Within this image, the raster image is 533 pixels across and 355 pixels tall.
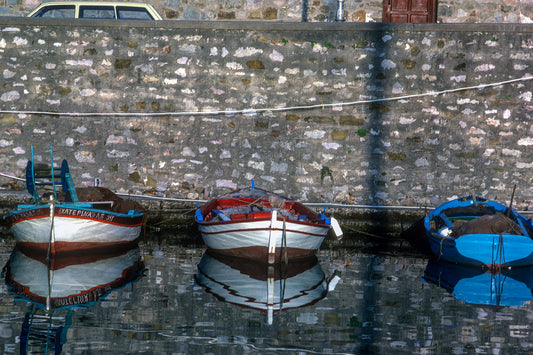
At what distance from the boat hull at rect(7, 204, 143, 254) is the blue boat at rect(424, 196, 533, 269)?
3841mm

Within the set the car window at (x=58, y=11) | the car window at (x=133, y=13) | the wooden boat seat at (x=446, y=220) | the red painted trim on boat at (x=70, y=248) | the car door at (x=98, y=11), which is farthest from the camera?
the car door at (x=98, y=11)

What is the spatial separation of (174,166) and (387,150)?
9.95 feet

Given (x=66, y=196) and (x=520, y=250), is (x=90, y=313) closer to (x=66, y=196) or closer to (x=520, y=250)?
(x=66, y=196)

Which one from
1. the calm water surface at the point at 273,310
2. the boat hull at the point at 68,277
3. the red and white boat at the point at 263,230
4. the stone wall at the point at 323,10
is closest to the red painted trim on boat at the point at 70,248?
the boat hull at the point at 68,277

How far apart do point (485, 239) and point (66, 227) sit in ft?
15.8

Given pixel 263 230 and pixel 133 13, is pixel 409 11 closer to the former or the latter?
pixel 133 13

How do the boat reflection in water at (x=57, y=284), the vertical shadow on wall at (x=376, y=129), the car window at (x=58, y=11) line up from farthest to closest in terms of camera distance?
the car window at (x=58, y=11)
the vertical shadow on wall at (x=376, y=129)
the boat reflection in water at (x=57, y=284)

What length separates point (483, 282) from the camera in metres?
8.39

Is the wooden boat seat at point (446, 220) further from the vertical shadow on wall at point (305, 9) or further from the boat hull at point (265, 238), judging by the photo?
the vertical shadow on wall at point (305, 9)

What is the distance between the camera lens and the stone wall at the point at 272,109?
10977 mm

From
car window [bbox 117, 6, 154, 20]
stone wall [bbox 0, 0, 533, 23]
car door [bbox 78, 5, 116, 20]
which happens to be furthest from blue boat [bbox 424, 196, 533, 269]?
car door [bbox 78, 5, 116, 20]

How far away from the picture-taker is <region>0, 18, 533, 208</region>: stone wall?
36.0 feet

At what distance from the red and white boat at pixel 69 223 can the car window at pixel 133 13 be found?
4468 millimetres

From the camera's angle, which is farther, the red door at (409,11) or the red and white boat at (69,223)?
the red door at (409,11)
